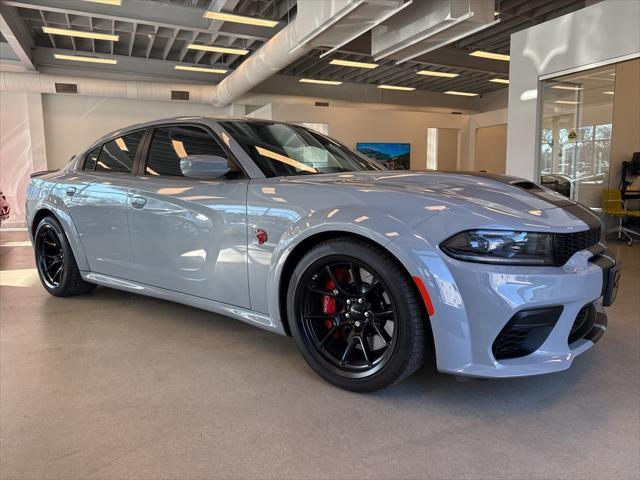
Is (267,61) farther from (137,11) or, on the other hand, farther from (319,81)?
(319,81)

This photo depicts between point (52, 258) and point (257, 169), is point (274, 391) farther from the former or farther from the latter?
point (52, 258)

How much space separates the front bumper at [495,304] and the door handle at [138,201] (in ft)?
5.47

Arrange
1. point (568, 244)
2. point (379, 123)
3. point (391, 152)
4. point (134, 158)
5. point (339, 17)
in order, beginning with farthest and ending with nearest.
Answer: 1. point (391, 152)
2. point (379, 123)
3. point (339, 17)
4. point (134, 158)
5. point (568, 244)

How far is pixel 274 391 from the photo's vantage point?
2035 millimetres

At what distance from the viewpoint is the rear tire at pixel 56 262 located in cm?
343

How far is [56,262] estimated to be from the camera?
363 centimetres

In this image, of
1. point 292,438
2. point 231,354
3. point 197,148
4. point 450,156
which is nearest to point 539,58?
point 197,148

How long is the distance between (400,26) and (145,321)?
5588mm

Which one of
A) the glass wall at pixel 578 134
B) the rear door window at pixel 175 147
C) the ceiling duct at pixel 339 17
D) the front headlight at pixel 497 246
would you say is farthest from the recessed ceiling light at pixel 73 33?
the front headlight at pixel 497 246

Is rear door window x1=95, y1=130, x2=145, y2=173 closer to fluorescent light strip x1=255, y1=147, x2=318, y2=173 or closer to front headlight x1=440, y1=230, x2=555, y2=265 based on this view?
fluorescent light strip x1=255, y1=147, x2=318, y2=173

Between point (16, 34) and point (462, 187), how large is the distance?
9568mm

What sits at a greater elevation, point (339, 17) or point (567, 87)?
point (339, 17)

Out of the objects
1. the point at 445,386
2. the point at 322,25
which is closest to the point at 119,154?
the point at 445,386

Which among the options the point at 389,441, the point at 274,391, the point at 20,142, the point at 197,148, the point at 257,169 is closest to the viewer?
the point at 389,441
